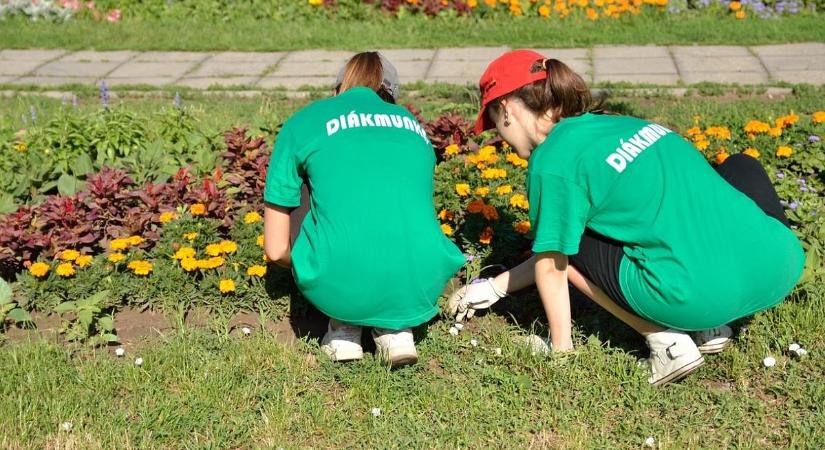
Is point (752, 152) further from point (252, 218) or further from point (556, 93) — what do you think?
point (252, 218)

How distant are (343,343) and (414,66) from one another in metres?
4.32

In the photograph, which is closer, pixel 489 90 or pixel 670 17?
pixel 489 90

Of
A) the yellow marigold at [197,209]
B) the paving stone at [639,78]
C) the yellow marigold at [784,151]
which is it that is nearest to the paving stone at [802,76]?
the paving stone at [639,78]

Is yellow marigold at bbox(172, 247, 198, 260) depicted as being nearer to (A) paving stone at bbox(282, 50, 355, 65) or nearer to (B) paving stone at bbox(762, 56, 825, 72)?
(A) paving stone at bbox(282, 50, 355, 65)

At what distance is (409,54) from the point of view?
7.77 m

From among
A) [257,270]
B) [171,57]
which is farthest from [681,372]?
[171,57]

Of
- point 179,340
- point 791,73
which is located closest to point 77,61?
point 179,340

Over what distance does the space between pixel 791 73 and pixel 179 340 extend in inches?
198

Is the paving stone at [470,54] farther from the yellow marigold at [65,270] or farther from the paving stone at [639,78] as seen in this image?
the yellow marigold at [65,270]

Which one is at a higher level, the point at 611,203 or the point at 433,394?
the point at 611,203

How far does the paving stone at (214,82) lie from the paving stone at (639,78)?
2.56 meters

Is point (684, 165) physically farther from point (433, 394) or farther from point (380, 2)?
point (380, 2)

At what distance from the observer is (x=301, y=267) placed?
3.25m

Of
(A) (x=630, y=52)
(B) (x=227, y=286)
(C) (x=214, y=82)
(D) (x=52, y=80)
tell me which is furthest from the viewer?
(A) (x=630, y=52)
